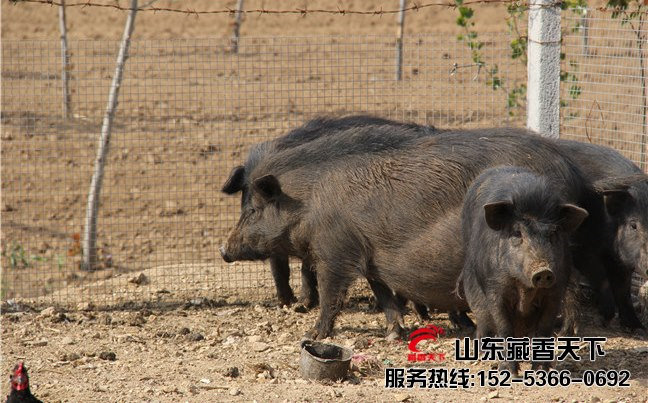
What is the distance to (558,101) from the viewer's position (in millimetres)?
7781

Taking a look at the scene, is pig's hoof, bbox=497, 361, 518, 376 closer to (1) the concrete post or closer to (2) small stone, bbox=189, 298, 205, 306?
(1) the concrete post

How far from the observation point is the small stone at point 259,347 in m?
6.47

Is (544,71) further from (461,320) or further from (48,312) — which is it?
(48,312)

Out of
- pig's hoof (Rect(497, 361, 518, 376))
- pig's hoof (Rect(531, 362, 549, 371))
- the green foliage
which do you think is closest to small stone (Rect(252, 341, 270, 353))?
pig's hoof (Rect(497, 361, 518, 376))

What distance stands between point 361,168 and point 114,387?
7.21ft

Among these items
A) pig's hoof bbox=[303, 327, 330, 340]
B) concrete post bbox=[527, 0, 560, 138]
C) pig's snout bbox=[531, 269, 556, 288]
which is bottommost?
pig's hoof bbox=[303, 327, 330, 340]

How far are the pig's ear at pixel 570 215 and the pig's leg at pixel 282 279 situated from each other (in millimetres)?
2867

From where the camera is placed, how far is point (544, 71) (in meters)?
7.77

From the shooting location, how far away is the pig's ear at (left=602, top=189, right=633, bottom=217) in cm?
644

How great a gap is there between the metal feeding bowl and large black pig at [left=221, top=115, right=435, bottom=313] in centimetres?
118

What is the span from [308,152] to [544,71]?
220 cm

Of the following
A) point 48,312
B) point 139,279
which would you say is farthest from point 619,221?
point 48,312

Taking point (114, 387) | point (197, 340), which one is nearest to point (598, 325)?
point (197, 340)

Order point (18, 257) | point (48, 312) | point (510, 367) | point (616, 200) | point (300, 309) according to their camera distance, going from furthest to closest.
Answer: point (18, 257)
point (300, 309)
point (48, 312)
point (616, 200)
point (510, 367)
